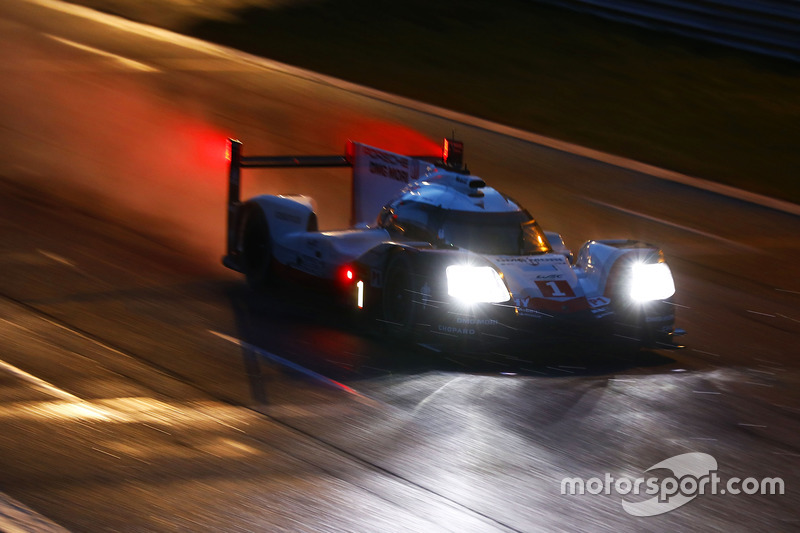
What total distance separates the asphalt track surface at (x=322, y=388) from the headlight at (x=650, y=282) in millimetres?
494

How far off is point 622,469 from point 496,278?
2.23 m

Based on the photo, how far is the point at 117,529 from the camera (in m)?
5.30

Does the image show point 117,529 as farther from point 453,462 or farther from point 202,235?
point 202,235

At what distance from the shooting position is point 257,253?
35.0ft

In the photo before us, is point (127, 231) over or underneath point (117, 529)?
over

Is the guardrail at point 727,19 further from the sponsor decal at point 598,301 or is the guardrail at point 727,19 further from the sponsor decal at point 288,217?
the sponsor decal at point 598,301

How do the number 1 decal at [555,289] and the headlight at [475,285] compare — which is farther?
the number 1 decal at [555,289]

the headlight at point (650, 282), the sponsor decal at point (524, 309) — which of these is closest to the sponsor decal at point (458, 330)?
the sponsor decal at point (524, 309)

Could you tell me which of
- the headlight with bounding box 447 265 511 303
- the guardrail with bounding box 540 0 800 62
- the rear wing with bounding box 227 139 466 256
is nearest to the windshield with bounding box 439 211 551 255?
the headlight with bounding box 447 265 511 303

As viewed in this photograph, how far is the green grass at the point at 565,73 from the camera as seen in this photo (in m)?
18.1

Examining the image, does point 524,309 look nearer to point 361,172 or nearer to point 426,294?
point 426,294

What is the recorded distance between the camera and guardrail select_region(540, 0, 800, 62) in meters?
20.8

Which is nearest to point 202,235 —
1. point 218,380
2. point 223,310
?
point 223,310

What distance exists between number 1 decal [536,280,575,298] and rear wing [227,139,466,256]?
249cm
